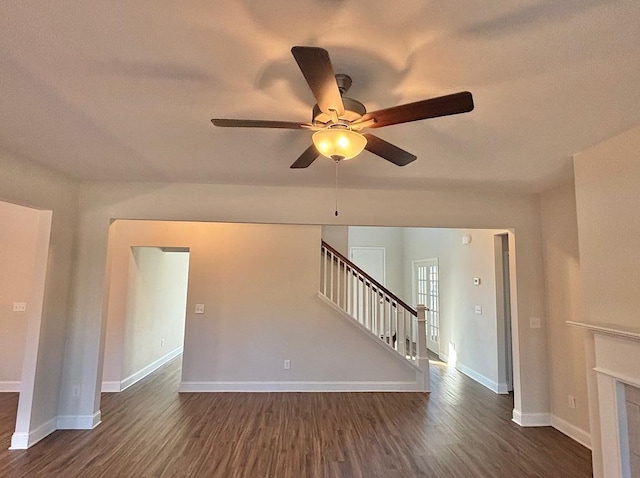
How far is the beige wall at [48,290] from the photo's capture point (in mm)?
3174

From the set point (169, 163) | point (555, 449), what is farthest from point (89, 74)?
point (555, 449)

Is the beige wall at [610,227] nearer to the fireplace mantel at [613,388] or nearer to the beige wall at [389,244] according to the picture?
the fireplace mantel at [613,388]

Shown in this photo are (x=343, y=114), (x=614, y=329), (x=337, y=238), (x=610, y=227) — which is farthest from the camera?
(x=337, y=238)

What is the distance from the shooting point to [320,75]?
1347 millimetres

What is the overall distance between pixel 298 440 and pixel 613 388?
258cm

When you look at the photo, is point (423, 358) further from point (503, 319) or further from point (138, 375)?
point (138, 375)

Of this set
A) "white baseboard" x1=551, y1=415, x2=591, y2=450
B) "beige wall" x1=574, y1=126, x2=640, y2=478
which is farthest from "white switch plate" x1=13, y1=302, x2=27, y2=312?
"white baseboard" x1=551, y1=415, x2=591, y2=450

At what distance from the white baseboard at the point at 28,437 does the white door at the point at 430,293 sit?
607 centimetres

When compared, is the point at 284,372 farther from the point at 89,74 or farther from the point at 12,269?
the point at 89,74

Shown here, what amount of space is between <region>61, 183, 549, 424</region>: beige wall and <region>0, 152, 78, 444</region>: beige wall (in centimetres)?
10

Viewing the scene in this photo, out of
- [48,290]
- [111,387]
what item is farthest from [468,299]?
[48,290]

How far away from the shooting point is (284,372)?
195 inches

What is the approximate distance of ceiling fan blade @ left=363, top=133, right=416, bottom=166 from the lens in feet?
6.39

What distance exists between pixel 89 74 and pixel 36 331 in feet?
8.95
